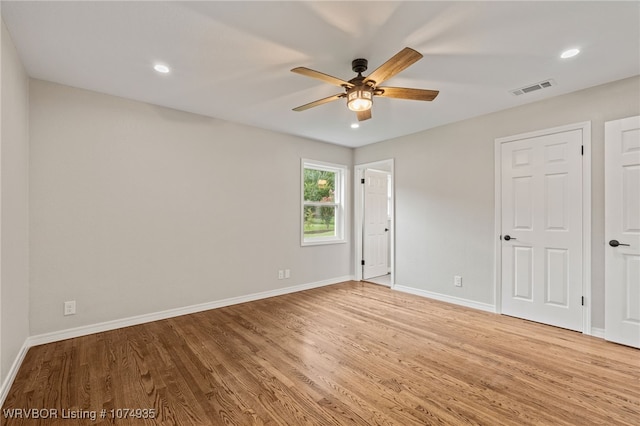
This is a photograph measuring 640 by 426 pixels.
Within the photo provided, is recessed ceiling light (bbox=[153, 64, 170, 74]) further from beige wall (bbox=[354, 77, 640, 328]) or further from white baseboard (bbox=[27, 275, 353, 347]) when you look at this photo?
beige wall (bbox=[354, 77, 640, 328])

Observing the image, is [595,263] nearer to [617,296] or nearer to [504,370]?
[617,296]

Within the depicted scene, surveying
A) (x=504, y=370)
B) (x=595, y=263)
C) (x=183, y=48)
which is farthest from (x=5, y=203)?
(x=595, y=263)

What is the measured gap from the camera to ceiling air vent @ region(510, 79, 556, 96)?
9.23 ft

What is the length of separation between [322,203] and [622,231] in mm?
3759

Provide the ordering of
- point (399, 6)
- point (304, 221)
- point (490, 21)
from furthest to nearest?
1. point (304, 221)
2. point (490, 21)
3. point (399, 6)

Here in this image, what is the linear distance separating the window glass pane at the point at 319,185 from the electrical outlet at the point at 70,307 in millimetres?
3238

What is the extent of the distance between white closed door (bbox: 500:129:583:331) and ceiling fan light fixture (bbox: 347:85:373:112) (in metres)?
2.27

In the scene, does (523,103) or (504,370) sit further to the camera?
(523,103)

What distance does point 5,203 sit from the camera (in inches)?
77.5

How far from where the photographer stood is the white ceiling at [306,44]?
1824 millimetres

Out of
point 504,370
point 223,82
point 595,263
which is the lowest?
point 504,370

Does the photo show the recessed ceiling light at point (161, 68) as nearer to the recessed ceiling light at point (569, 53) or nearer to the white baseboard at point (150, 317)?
the white baseboard at point (150, 317)

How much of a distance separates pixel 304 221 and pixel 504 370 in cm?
332

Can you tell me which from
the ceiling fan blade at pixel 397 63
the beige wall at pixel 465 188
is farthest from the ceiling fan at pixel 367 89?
the beige wall at pixel 465 188
